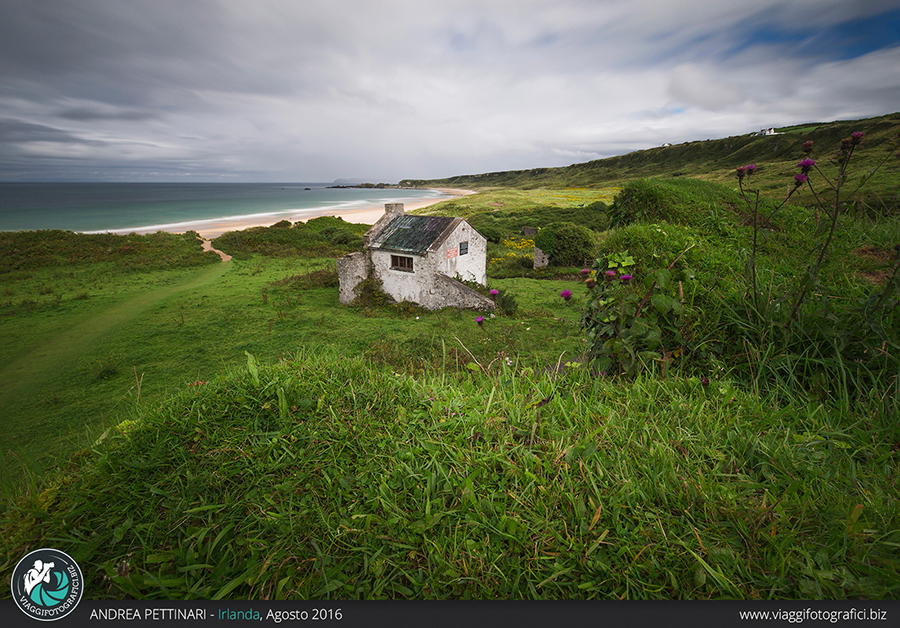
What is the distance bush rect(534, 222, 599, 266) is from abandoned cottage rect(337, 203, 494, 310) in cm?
937

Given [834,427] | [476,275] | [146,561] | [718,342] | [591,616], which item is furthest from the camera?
[476,275]

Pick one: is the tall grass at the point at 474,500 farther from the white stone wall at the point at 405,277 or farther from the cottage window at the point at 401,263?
the cottage window at the point at 401,263

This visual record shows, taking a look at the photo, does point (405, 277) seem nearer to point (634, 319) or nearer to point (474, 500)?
Result: point (634, 319)

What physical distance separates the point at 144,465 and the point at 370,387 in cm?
127

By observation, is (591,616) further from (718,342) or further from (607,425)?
(718,342)

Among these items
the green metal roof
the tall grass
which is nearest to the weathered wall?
the green metal roof

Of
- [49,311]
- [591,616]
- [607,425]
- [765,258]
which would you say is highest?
[765,258]

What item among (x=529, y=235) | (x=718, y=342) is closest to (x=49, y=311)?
(x=718, y=342)

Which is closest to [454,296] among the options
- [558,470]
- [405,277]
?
[405,277]

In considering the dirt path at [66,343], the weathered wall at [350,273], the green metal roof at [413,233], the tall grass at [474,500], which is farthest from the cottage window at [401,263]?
the tall grass at [474,500]

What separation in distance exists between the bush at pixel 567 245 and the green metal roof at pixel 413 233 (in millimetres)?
11207

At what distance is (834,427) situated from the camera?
1.98 metres

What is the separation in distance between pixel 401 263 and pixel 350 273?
2745 millimetres

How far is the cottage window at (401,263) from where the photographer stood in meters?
17.0
